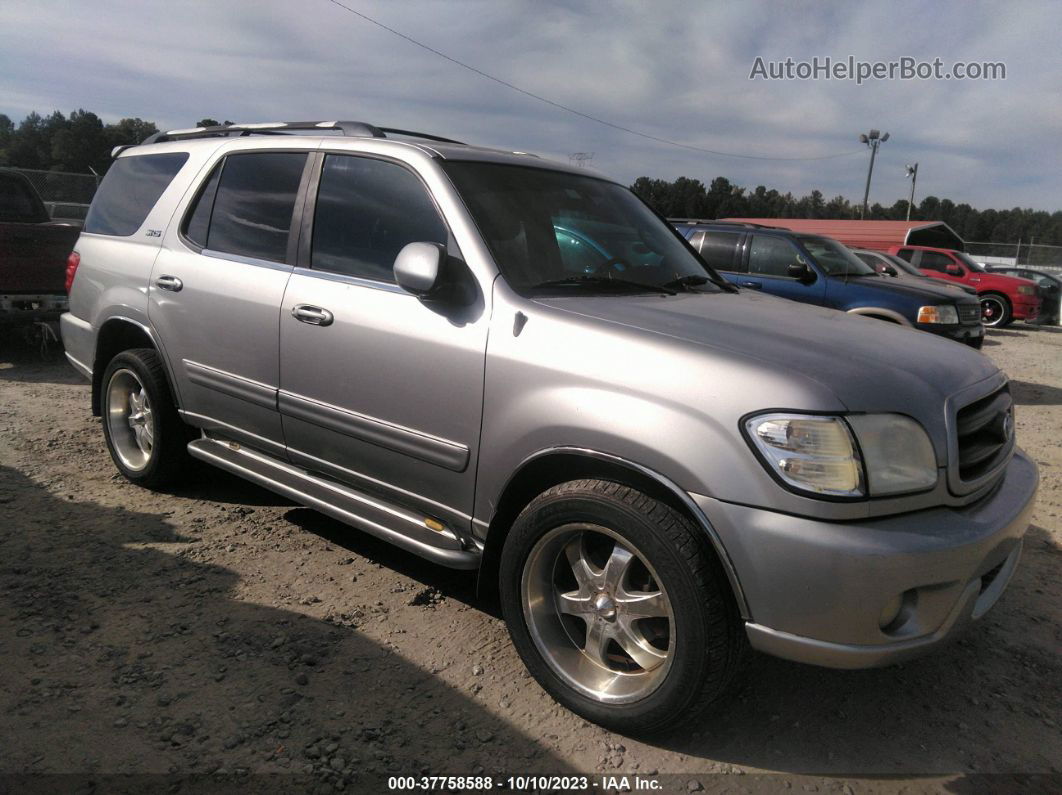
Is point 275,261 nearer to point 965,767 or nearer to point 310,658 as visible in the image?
point 310,658

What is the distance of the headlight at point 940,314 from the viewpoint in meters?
8.74

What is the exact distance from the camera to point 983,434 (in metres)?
2.63

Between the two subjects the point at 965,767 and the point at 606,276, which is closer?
the point at 965,767

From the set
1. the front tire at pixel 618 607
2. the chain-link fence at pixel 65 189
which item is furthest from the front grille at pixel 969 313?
the chain-link fence at pixel 65 189

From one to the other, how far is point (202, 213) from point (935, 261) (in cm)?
1902

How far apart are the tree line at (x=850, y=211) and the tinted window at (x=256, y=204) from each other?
50.3m

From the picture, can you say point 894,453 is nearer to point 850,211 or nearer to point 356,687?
point 356,687

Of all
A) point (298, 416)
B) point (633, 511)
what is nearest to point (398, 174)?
point (298, 416)

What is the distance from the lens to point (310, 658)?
294 centimetres

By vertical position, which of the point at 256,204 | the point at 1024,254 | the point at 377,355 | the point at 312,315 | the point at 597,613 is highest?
the point at 1024,254

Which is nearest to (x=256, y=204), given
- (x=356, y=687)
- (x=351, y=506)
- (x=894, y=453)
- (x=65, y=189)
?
(x=351, y=506)

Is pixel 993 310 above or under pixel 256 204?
under

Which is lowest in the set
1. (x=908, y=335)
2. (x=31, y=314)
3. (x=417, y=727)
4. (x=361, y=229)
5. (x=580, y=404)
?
(x=417, y=727)

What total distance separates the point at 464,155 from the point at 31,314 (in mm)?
6516
